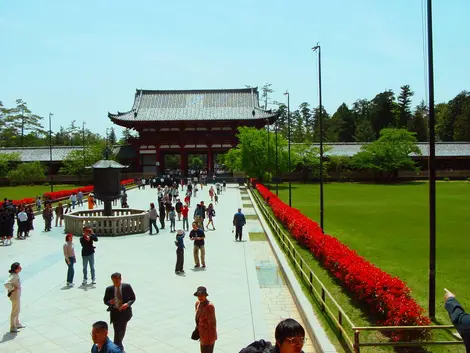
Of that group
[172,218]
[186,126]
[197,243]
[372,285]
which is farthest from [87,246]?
[186,126]

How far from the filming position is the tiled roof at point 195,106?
64.1 m

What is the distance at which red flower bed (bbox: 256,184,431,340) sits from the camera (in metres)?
7.27

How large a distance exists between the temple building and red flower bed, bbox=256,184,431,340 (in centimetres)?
4794

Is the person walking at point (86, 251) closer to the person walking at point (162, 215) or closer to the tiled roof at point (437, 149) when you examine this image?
the person walking at point (162, 215)

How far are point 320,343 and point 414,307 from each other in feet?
5.66

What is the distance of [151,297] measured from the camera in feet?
34.9

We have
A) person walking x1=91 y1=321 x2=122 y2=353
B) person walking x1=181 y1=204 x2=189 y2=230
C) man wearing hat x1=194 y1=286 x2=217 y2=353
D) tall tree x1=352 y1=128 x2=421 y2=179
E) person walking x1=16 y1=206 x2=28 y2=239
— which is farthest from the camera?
tall tree x1=352 y1=128 x2=421 y2=179

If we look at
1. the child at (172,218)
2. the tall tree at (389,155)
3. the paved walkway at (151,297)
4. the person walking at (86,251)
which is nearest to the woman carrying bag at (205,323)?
the paved walkway at (151,297)

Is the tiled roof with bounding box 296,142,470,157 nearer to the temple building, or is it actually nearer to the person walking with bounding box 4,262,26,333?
the temple building

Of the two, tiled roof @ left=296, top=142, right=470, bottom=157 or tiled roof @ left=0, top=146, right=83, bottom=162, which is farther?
tiled roof @ left=0, top=146, right=83, bottom=162

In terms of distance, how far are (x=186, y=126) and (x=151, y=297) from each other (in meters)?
54.7

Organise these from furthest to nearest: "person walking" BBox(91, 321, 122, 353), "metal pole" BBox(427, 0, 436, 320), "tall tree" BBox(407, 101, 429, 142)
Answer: "tall tree" BBox(407, 101, 429, 142) < "metal pole" BBox(427, 0, 436, 320) < "person walking" BBox(91, 321, 122, 353)

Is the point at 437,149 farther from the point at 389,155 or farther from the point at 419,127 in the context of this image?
the point at 419,127

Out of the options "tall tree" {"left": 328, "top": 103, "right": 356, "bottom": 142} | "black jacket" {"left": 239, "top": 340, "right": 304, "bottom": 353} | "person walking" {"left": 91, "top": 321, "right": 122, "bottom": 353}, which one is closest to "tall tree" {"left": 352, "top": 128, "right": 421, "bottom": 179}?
"tall tree" {"left": 328, "top": 103, "right": 356, "bottom": 142}
